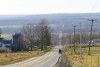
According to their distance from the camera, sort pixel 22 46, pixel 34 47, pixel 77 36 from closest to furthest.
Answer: pixel 22 46
pixel 34 47
pixel 77 36

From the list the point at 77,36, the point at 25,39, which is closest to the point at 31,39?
the point at 25,39

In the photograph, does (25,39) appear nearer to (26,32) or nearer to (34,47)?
(26,32)

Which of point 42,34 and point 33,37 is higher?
point 42,34

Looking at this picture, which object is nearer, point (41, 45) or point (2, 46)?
point (2, 46)

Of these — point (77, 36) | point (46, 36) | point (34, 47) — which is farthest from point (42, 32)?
point (77, 36)

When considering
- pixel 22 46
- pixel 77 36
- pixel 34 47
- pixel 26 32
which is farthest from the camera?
pixel 77 36

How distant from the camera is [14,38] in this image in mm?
121750

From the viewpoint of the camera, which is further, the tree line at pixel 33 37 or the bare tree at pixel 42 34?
the bare tree at pixel 42 34

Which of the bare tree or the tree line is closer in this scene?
the tree line

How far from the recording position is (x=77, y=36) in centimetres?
17838

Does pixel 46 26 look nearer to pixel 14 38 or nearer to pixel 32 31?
pixel 32 31

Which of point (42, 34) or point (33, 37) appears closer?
point (33, 37)

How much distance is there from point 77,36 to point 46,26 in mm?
46088

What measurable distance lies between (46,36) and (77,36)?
4945 centimetres
